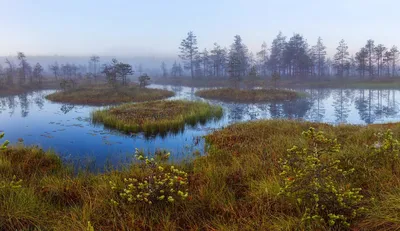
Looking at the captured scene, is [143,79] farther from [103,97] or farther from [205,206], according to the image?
[205,206]

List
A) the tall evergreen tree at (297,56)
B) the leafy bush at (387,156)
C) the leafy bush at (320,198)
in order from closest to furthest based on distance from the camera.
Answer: the leafy bush at (320,198), the leafy bush at (387,156), the tall evergreen tree at (297,56)

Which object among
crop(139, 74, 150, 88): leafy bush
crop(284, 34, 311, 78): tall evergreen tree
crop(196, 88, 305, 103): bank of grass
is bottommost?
crop(196, 88, 305, 103): bank of grass

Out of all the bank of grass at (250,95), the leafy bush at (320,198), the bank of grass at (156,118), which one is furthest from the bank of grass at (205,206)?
the bank of grass at (250,95)

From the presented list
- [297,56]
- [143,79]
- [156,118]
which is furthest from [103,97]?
[297,56]

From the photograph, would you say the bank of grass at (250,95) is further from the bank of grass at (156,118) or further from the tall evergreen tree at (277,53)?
the tall evergreen tree at (277,53)

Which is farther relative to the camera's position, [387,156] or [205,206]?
[387,156]

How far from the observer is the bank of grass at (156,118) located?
17.0 meters

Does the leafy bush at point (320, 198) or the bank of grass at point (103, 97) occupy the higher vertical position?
the bank of grass at point (103, 97)

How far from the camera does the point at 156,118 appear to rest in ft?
62.1

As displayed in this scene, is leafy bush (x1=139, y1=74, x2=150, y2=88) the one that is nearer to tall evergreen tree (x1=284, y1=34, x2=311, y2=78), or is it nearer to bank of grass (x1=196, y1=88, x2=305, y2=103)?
bank of grass (x1=196, y1=88, x2=305, y2=103)

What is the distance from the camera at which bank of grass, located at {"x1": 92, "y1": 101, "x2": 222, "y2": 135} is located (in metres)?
17.0

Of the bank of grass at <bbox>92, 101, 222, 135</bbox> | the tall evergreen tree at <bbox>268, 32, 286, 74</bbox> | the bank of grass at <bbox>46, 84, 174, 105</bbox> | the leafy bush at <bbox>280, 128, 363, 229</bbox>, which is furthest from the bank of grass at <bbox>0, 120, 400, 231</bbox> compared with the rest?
the tall evergreen tree at <bbox>268, 32, 286, 74</bbox>

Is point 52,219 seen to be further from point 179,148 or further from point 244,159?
point 179,148

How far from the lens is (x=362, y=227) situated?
3.49 m
